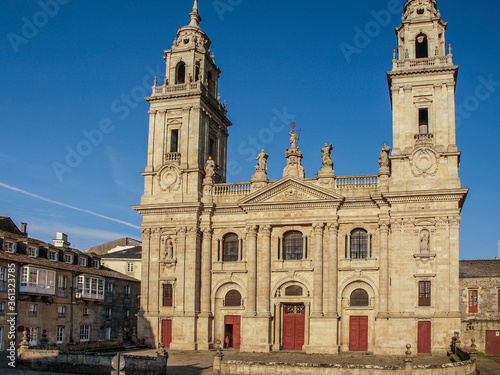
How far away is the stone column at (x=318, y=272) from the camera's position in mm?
45375

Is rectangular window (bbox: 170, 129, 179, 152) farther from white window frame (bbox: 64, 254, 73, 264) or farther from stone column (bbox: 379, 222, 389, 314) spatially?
stone column (bbox: 379, 222, 389, 314)

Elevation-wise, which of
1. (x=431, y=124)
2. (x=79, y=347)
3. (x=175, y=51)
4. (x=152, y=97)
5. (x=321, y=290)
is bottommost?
(x=79, y=347)

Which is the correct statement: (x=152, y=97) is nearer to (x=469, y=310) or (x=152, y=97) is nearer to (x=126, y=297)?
(x=126, y=297)

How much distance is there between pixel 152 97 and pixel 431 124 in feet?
76.6

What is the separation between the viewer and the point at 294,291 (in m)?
47.4

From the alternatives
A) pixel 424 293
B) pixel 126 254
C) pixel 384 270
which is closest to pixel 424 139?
pixel 384 270

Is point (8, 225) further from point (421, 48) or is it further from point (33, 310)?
point (421, 48)

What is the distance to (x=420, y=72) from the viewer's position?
46.2m

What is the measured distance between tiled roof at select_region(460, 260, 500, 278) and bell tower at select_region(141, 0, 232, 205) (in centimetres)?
2541

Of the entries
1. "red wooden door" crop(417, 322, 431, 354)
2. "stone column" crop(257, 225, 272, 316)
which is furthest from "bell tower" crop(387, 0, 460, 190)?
"stone column" crop(257, 225, 272, 316)

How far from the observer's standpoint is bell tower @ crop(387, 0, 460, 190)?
44875 mm

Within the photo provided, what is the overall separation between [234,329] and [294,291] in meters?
5.84

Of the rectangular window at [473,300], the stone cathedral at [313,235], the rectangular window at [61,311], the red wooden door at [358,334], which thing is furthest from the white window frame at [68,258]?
the rectangular window at [473,300]

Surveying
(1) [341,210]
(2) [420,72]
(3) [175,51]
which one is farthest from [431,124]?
(3) [175,51]
